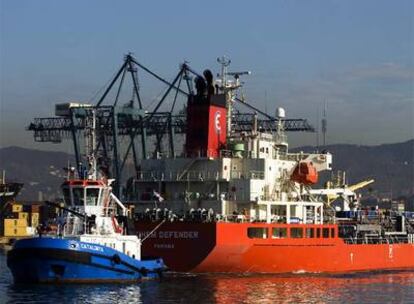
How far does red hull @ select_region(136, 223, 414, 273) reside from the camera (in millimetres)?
53875

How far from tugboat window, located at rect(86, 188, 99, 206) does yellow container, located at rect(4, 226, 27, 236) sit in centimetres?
7256

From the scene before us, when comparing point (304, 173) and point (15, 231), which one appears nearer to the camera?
point (304, 173)

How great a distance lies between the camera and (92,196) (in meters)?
50.2

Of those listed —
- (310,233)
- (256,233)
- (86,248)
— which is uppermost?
(310,233)

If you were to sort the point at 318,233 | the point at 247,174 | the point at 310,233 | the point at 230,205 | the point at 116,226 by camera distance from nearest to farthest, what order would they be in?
the point at 116,226 < the point at 230,205 < the point at 247,174 < the point at 310,233 < the point at 318,233

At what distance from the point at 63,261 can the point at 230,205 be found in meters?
13.6

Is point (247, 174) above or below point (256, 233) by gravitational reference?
above

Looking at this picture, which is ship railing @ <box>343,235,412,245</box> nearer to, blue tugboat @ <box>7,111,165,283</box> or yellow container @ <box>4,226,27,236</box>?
blue tugboat @ <box>7,111,165,283</box>

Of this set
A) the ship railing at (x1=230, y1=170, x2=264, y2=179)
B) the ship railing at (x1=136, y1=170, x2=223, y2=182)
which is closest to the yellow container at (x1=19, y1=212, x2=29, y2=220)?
the ship railing at (x1=136, y1=170, x2=223, y2=182)

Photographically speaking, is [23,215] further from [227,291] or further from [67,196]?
[227,291]

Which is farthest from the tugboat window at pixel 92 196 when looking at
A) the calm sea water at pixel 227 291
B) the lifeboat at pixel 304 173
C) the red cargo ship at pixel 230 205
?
the lifeboat at pixel 304 173

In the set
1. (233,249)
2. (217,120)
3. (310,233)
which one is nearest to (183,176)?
A: (217,120)

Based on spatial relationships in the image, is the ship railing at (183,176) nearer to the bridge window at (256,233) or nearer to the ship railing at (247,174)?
the ship railing at (247,174)

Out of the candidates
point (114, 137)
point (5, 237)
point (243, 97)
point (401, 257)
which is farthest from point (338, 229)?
point (5, 237)
